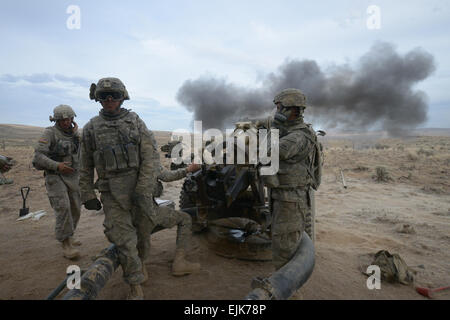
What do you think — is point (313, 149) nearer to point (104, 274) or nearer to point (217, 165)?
point (217, 165)

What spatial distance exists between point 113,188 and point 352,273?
2.86m

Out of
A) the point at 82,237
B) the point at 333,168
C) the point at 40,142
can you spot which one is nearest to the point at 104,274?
the point at 40,142

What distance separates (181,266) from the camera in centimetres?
327

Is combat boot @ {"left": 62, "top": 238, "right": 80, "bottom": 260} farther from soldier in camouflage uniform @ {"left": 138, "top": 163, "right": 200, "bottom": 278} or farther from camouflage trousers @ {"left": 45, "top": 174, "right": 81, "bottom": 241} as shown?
soldier in camouflage uniform @ {"left": 138, "top": 163, "right": 200, "bottom": 278}

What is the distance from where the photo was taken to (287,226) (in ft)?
8.94

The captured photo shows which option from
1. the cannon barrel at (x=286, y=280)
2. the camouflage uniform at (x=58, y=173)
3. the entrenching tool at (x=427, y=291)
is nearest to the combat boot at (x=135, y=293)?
the cannon barrel at (x=286, y=280)

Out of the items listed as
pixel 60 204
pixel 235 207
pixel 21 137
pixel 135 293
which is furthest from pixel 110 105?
pixel 21 137

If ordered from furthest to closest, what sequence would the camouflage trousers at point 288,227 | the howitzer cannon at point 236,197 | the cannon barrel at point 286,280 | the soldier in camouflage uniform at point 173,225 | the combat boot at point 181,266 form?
the howitzer cannon at point 236,197
the combat boot at point 181,266
the soldier in camouflage uniform at point 173,225
the camouflage trousers at point 288,227
the cannon barrel at point 286,280

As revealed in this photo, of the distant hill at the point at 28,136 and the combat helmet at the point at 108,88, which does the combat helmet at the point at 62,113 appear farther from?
the distant hill at the point at 28,136

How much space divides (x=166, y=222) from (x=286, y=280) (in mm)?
1463

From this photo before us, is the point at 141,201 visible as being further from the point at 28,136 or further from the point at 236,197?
the point at 28,136

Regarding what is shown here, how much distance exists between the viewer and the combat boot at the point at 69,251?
146 inches

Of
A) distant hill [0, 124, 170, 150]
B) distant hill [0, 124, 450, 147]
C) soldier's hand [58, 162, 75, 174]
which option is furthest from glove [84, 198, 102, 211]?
distant hill [0, 124, 170, 150]

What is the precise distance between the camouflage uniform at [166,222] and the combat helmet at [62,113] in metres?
1.55
